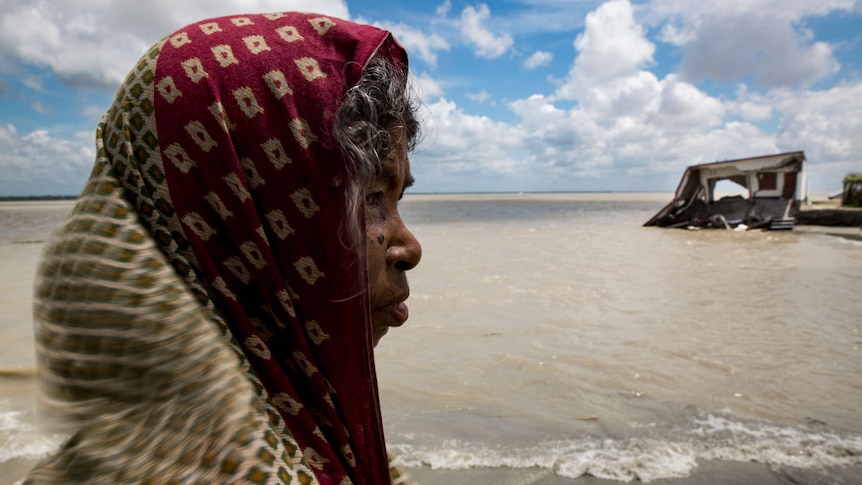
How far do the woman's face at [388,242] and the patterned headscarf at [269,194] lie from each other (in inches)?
3.4

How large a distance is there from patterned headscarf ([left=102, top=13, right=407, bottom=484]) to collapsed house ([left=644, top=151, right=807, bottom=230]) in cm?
1818

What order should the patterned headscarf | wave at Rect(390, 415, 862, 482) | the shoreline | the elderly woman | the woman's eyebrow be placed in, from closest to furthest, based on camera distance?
the elderly woman
the patterned headscarf
the woman's eyebrow
the shoreline
wave at Rect(390, 415, 862, 482)

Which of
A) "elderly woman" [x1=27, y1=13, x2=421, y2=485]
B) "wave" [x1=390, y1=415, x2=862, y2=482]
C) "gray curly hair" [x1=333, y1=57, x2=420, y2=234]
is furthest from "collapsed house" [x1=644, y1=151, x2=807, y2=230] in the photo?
"elderly woman" [x1=27, y1=13, x2=421, y2=485]

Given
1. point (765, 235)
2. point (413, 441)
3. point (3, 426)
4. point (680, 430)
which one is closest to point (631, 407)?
point (680, 430)

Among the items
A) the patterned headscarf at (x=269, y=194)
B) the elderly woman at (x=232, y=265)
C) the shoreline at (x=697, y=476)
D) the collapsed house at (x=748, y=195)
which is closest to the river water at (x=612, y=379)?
the shoreline at (x=697, y=476)

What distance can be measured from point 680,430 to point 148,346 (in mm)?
3561

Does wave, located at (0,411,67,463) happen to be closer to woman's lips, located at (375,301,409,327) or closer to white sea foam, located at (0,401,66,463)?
white sea foam, located at (0,401,66,463)

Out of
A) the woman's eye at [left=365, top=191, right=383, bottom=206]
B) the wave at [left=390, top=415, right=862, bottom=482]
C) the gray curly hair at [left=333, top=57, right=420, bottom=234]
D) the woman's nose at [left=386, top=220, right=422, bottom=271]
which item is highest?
the gray curly hair at [left=333, top=57, right=420, bottom=234]

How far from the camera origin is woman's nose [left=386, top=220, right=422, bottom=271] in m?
1.00

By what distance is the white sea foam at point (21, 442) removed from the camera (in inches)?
115

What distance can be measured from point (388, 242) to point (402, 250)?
35 millimetres

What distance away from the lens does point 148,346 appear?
25.0 inches

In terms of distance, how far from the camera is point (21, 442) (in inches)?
120

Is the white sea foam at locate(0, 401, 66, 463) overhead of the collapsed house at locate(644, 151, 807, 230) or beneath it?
beneath
